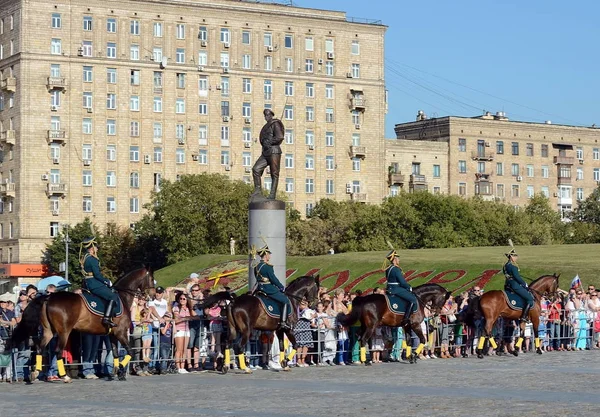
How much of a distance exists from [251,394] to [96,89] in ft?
347

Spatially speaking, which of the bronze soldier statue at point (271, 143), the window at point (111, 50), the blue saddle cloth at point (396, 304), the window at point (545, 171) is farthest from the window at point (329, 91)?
the blue saddle cloth at point (396, 304)

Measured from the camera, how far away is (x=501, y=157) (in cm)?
16025

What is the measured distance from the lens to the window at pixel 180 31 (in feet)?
437

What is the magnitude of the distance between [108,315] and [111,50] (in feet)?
332

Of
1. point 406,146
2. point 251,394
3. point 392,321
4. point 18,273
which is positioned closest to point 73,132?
point 18,273

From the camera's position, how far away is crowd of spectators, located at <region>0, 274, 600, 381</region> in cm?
3403

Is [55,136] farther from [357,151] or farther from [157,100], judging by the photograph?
[357,151]

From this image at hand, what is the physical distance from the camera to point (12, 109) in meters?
130

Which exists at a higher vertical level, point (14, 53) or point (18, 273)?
point (14, 53)

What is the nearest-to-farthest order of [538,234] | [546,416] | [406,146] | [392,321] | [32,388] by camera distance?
[546,416], [32,388], [392,321], [538,234], [406,146]

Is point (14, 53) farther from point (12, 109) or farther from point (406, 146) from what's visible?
point (406, 146)

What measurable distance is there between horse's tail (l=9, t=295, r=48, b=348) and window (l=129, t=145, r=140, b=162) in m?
101

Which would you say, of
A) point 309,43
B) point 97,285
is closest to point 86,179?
point 309,43

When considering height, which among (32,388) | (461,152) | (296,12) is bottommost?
(32,388)
